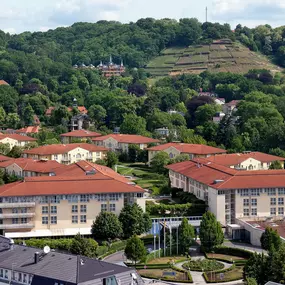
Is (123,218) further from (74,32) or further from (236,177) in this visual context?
(74,32)

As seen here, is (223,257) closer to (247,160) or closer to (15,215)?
(15,215)

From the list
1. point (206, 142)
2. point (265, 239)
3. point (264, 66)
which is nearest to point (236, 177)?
point (265, 239)

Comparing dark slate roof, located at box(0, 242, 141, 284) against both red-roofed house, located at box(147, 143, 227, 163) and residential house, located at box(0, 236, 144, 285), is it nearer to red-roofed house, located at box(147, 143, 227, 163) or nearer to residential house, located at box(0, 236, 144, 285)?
residential house, located at box(0, 236, 144, 285)

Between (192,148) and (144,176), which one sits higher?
(192,148)

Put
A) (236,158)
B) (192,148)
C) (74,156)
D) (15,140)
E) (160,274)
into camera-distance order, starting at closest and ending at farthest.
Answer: (160,274) < (236,158) < (74,156) < (192,148) < (15,140)

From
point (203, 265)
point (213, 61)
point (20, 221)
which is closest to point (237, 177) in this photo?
point (203, 265)

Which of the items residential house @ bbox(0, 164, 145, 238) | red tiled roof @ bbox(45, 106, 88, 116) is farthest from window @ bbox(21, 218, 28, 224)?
red tiled roof @ bbox(45, 106, 88, 116)

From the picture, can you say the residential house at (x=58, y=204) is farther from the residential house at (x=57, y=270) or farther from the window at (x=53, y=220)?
the residential house at (x=57, y=270)
